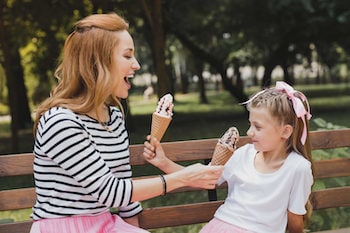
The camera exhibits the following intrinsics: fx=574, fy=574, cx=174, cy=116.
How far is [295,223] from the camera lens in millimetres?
2906

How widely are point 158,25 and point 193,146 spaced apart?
5.56 m

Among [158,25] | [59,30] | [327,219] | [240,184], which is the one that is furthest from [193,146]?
[59,30]

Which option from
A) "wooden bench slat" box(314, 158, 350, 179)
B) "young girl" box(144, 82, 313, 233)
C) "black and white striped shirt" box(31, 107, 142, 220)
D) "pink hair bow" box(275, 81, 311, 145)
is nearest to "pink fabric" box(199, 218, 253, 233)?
"young girl" box(144, 82, 313, 233)

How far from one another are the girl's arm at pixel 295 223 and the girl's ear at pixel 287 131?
383 millimetres

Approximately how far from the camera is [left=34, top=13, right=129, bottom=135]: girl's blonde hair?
2.37 meters

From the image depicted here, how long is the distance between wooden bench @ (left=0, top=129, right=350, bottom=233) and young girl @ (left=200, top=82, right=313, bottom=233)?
0.48 metres

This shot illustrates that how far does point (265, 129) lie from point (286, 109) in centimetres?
14

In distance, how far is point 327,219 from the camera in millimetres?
4684

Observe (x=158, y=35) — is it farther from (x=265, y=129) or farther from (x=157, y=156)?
(x=265, y=129)

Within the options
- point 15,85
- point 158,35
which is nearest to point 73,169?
point 158,35

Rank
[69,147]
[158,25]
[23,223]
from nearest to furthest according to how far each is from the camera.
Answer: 1. [69,147]
2. [23,223]
3. [158,25]

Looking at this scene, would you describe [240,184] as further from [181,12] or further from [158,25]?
[181,12]

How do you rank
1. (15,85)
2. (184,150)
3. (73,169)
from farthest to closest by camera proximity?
(15,85) → (184,150) → (73,169)

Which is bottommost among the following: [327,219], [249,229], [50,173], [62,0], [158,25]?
[327,219]
